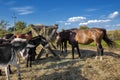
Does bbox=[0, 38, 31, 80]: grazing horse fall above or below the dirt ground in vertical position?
above

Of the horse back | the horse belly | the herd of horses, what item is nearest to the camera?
the herd of horses

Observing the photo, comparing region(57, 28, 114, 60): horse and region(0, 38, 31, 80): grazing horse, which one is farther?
region(57, 28, 114, 60): horse

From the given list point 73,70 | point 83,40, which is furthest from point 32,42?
point 83,40

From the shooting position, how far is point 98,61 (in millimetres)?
10164

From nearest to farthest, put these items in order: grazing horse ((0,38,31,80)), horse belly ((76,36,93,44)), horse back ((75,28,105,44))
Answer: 1. grazing horse ((0,38,31,80))
2. horse back ((75,28,105,44))
3. horse belly ((76,36,93,44))

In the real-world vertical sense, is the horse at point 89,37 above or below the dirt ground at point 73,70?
above

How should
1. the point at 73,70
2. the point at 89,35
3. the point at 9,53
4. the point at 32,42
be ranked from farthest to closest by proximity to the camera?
the point at 89,35
the point at 32,42
the point at 73,70
the point at 9,53

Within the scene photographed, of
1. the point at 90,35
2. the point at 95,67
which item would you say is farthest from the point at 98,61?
the point at 90,35

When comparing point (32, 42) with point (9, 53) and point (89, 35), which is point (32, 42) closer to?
point (9, 53)

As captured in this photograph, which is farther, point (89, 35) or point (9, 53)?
point (89, 35)

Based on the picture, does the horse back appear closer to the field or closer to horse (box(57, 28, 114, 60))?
horse (box(57, 28, 114, 60))

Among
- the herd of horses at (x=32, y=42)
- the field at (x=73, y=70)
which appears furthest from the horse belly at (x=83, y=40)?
the field at (x=73, y=70)

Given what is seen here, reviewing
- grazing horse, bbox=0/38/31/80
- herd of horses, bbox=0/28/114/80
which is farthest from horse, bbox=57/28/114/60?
grazing horse, bbox=0/38/31/80

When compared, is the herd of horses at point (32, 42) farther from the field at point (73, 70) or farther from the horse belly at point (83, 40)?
the field at point (73, 70)
